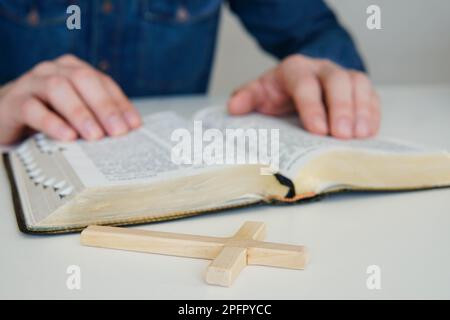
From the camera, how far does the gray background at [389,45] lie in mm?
2023

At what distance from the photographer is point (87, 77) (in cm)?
83

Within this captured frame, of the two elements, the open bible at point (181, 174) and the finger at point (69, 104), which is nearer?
the open bible at point (181, 174)

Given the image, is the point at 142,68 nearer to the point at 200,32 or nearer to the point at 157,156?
the point at 200,32

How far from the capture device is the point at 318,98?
86 cm

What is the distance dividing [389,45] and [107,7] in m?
1.18

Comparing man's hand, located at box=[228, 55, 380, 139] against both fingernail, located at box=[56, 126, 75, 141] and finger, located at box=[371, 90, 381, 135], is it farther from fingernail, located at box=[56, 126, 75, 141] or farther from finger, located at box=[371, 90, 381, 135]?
fingernail, located at box=[56, 126, 75, 141]

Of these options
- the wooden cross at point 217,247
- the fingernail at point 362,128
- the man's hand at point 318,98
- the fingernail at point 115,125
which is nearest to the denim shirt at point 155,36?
the man's hand at point 318,98

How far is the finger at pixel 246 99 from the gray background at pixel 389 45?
1.17m

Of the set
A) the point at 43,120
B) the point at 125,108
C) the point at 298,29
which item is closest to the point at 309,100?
the point at 125,108

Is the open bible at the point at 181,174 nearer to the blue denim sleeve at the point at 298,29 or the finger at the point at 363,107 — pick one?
the finger at the point at 363,107

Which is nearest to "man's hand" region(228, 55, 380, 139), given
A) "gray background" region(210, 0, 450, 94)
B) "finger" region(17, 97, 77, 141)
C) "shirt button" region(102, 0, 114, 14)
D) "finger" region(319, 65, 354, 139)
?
"finger" region(319, 65, 354, 139)

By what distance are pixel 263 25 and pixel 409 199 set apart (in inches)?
34.9
